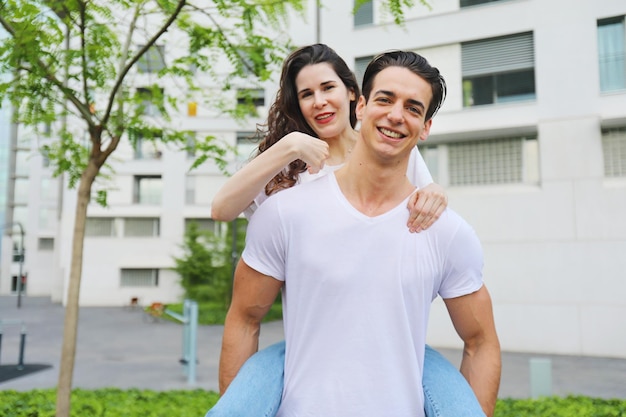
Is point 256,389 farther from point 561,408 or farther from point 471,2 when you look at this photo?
point 471,2

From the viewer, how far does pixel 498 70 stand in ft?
45.1

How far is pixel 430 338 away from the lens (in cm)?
1368

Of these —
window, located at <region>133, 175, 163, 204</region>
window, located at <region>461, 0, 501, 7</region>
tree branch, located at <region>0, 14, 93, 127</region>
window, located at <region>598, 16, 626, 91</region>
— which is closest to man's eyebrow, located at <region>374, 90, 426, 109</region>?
tree branch, located at <region>0, 14, 93, 127</region>

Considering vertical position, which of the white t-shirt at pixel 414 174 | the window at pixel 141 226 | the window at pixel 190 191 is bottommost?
the white t-shirt at pixel 414 174

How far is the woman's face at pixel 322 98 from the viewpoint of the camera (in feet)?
7.24

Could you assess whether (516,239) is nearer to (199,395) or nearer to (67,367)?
(199,395)

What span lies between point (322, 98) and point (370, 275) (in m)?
0.80

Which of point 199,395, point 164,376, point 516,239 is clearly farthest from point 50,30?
point 516,239

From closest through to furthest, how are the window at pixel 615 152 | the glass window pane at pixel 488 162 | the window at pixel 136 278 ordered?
the window at pixel 615 152
the glass window pane at pixel 488 162
the window at pixel 136 278

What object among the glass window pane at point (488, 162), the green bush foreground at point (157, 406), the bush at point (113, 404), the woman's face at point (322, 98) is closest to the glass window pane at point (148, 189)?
the glass window pane at point (488, 162)

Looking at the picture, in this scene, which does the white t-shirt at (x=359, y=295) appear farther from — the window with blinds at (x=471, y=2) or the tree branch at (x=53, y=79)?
the window with blinds at (x=471, y=2)

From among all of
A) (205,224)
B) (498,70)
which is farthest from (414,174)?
(205,224)

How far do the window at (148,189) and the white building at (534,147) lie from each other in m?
18.4

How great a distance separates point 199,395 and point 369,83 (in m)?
6.38
